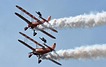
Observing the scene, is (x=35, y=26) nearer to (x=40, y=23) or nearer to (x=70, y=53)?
(x=40, y=23)

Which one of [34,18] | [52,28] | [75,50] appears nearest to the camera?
[75,50]

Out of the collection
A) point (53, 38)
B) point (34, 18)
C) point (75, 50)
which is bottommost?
point (75, 50)

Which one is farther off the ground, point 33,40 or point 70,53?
point 33,40

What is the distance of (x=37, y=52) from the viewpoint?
8631 cm

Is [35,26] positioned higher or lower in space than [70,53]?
higher

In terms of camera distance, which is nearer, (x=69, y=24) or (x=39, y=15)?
(x=69, y=24)

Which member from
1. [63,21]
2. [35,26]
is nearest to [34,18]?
[35,26]

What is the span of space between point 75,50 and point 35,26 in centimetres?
1227

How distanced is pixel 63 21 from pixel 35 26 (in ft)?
24.8

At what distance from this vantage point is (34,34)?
3327 inches

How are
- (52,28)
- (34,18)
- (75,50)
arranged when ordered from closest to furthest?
(75,50) < (52,28) < (34,18)

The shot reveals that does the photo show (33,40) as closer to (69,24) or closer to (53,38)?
(53,38)

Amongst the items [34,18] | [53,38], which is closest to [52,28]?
[53,38]

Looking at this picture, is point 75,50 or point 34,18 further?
point 34,18
